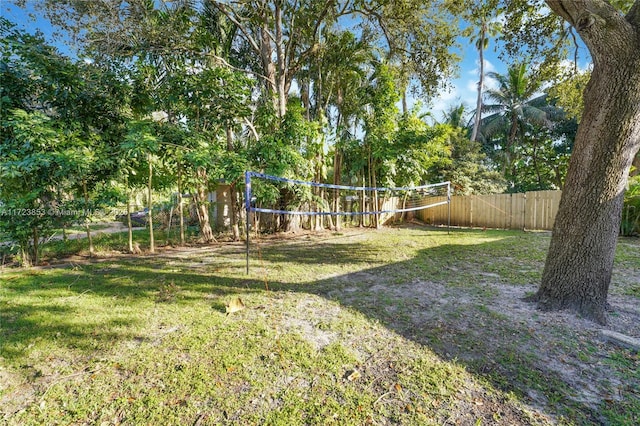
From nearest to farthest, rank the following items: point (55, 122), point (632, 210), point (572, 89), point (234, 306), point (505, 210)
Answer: point (234, 306) → point (55, 122) → point (572, 89) → point (632, 210) → point (505, 210)

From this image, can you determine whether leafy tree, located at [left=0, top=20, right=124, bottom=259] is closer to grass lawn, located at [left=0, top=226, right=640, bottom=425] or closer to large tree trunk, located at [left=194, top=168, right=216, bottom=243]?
grass lawn, located at [left=0, top=226, right=640, bottom=425]

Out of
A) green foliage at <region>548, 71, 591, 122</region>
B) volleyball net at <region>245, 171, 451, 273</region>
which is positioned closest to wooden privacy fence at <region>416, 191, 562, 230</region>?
volleyball net at <region>245, 171, 451, 273</region>

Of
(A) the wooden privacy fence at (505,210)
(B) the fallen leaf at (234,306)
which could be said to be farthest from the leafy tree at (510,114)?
(B) the fallen leaf at (234,306)

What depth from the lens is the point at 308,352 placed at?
2102mm

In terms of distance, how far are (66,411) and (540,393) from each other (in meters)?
2.65

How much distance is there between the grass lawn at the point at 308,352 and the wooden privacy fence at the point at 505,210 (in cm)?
559

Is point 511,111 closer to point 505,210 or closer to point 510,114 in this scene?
point 510,114

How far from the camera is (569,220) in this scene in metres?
2.65

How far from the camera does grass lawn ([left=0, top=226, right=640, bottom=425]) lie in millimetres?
1551

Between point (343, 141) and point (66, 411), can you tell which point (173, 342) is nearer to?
point (66, 411)

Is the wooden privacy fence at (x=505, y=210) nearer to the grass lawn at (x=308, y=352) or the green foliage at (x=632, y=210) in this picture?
the green foliage at (x=632, y=210)

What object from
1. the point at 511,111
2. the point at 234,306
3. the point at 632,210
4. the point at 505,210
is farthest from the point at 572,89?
the point at 511,111

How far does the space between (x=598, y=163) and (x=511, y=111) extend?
50.6 feet

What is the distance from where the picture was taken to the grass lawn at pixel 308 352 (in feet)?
5.09
